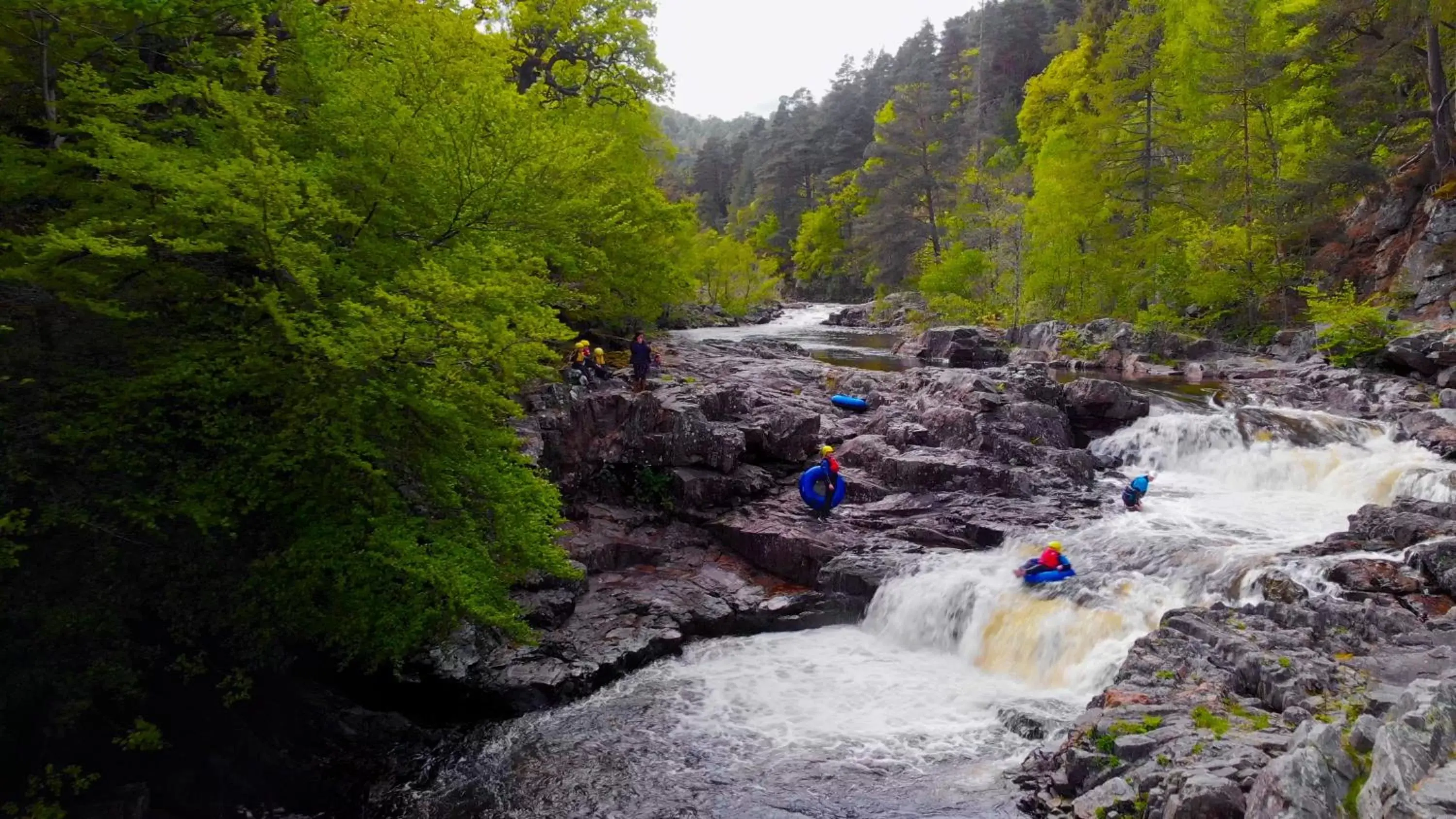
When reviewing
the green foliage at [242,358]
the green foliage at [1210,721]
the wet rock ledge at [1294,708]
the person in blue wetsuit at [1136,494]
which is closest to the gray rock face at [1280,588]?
the wet rock ledge at [1294,708]

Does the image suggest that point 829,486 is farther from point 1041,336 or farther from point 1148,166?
point 1148,166

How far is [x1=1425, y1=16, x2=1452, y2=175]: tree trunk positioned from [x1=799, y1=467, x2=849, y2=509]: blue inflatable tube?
22.2 m

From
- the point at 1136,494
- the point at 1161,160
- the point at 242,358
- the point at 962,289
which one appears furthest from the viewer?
the point at 962,289

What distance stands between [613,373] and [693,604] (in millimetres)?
7099

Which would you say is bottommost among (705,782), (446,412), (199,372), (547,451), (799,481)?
(705,782)

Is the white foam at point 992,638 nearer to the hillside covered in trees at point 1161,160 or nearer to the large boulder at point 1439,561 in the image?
the large boulder at point 1439,561

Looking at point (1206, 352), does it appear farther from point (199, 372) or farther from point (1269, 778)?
point (199, 372)

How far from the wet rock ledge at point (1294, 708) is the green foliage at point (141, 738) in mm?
8674

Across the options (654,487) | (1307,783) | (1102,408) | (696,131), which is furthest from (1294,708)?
(696,131)

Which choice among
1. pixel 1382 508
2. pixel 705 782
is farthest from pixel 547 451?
pixel 1382 508

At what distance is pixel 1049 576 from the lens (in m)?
11.6

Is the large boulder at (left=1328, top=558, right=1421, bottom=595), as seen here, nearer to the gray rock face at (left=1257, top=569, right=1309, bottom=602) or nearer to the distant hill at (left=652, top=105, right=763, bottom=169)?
the gray rock face at (left=1257, top=569, right=1309, bottom=602)

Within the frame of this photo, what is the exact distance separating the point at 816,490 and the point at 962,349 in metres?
17.8

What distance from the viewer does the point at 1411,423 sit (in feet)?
51.4
